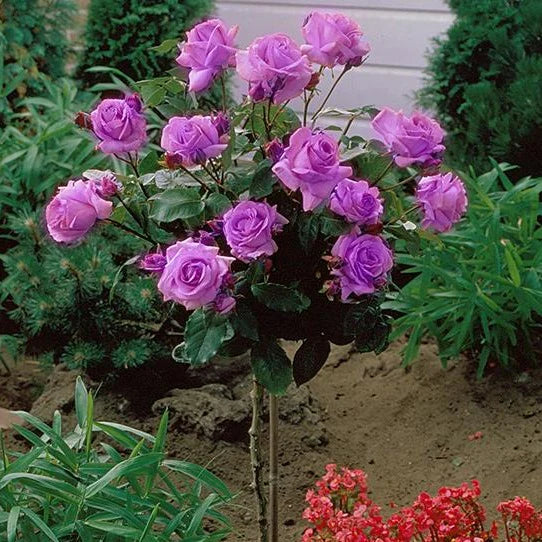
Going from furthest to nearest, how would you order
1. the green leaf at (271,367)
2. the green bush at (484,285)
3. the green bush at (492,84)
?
the green bush at (492,84), the green bush at (484,285), the green leaf at (271,367)

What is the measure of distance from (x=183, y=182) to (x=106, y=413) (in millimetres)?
1505

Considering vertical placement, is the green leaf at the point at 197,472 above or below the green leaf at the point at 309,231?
below

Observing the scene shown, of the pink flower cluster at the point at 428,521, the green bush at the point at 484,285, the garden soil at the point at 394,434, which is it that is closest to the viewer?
the pink flower cluster at the point at 428,521

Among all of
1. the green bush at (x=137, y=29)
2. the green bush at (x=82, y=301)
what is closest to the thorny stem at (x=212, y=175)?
the green bush at (x=82, y=301)

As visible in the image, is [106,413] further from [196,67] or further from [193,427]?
[196,67]

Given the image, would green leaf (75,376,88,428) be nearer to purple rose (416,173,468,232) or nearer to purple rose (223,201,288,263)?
purple rose (223,201,288,263)

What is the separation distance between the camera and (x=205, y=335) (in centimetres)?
207

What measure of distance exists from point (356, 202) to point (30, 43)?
10.6 feet

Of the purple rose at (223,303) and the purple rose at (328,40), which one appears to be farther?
the purple rose at (328,40)

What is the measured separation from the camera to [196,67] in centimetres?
214

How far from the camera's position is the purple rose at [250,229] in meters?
1.97

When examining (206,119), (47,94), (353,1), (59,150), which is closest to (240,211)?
(206,119)

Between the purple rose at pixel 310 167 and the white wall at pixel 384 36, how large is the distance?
12.5ft

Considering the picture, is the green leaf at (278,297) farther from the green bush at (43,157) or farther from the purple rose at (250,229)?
the green bush at (43,157)
